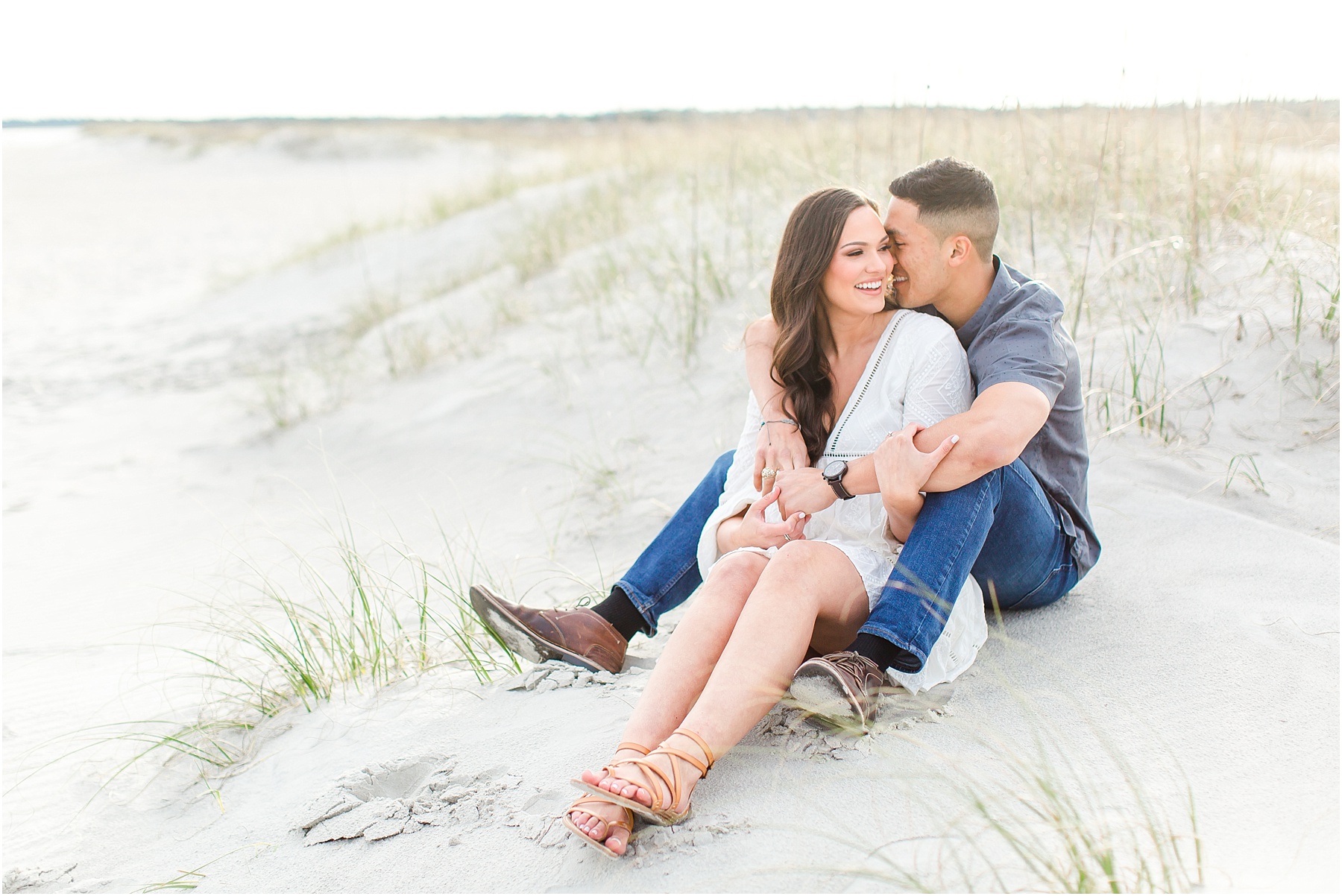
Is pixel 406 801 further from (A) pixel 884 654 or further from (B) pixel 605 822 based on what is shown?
(A) pixel 884 654

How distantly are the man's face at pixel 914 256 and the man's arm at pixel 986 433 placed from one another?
1.39 ft

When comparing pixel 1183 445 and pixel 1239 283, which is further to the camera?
pixel 1239 283

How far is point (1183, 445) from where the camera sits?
3.60 metres

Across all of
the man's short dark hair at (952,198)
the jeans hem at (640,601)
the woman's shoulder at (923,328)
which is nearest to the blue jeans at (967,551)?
the woman's shoulder at (923,328)

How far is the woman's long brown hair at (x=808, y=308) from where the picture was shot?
2512 millimetres

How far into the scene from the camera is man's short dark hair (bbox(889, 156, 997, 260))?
2.49 m

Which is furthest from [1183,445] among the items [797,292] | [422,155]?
[422,155]

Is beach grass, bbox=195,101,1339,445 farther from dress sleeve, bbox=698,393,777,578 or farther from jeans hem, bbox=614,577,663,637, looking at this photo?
jeans hem, bbox=614,577,663,637

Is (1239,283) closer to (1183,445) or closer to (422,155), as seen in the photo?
(1183,445)

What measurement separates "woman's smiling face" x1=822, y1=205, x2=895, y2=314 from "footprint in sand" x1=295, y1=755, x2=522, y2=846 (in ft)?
4.77

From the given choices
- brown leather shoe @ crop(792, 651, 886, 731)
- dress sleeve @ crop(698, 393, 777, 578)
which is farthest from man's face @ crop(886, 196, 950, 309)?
brown leather shoe @ crop(792, 651, 886, 731)

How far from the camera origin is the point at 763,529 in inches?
93.7

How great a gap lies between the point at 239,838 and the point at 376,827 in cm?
41

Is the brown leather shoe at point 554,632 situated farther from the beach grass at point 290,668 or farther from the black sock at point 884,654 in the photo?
the black sock at point 884,654
